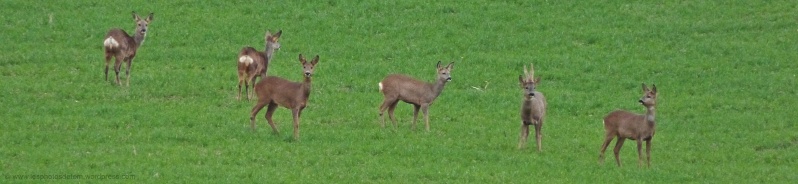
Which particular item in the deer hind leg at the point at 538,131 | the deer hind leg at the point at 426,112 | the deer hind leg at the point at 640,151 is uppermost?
the deer hind leg at the point at 426,112

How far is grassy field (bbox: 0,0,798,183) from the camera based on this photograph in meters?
20.4

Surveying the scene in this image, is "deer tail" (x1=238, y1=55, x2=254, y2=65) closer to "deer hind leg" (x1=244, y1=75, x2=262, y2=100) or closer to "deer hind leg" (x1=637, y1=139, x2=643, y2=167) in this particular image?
"deer hind leg" (x1=244, y1=75, x2=262, y2=100)

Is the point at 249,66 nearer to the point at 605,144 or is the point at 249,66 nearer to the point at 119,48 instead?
the point at 119,48

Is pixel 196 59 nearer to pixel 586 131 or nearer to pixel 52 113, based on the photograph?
pixel 52 113

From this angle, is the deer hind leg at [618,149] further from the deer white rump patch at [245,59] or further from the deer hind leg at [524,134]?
the deer white rump patch at [245,59]

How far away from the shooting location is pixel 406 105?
26.0 metres

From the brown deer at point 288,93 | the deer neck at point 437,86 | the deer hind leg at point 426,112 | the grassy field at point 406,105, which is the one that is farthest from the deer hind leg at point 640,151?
the brown deer at point 288,93

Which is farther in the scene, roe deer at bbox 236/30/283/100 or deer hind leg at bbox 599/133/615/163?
roe deer at bbox 236/30/283/100

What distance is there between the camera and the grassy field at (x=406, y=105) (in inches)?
803

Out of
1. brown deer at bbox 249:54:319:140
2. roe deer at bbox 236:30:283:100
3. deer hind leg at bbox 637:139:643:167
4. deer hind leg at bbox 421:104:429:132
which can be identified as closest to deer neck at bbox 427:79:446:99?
deer hind leg at bbox 421:104:429:132

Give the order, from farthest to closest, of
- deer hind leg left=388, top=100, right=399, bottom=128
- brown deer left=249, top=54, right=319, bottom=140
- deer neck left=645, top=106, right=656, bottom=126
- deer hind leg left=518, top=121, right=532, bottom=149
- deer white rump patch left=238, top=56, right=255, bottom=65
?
1. deer white rump patch left=238, top=56, right=255, bottom=65
2. deer hind leg left=388, top=100, right=399, bottom=128
3. deer hind leg left=518, top=121, right=532, bottom=149
4. brown deer left=249, top=54, right=319, bottom=140
5. deer neck left=645, top=106, right=656, bottom=126

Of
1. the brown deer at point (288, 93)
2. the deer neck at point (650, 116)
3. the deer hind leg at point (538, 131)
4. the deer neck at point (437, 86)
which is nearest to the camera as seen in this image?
the deer neck at point (650, 116)

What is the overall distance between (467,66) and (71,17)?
359 inches

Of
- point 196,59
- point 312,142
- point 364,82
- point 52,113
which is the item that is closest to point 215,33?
point 196,59
